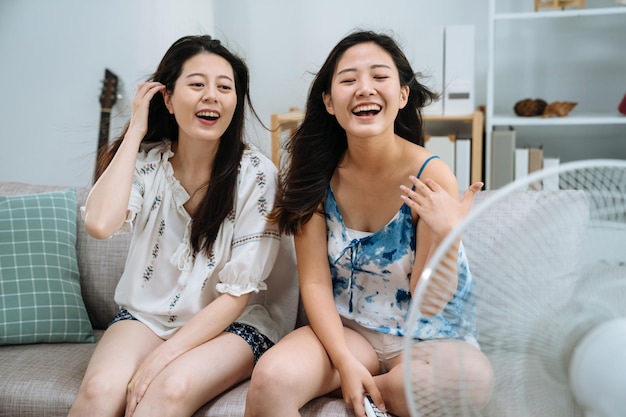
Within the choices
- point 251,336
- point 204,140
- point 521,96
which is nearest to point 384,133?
point 204,140

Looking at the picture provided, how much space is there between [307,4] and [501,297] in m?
2.71

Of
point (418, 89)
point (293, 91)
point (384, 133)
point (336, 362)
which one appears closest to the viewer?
Result: point (336, 362)

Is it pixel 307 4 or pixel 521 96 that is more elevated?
pixel 307 4

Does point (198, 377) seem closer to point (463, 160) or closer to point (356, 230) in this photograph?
point (356, 230)

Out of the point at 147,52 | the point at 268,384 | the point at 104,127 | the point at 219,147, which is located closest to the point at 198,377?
the point at 268,384

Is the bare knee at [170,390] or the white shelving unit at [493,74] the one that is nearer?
the bare knee at [170,390]

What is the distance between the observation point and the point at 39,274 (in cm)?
188

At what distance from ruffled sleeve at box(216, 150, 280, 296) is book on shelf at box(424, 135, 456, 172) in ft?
4.62

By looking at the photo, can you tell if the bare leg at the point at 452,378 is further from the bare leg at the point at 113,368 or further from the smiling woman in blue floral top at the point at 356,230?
the bare leg at the point at 113,368

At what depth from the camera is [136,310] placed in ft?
5.53

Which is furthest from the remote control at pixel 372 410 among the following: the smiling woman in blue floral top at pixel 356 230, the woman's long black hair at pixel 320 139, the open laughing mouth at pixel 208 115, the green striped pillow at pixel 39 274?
the green striped pillow at pixel 39 274

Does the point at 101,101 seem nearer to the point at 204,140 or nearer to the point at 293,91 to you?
the point at 293,91

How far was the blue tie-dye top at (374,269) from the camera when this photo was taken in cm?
151

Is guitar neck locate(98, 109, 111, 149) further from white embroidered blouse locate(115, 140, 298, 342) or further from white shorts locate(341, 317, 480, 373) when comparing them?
white shorts locate(341, 317, 480, 373)
